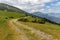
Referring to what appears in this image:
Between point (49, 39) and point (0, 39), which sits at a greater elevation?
point (49, 39)

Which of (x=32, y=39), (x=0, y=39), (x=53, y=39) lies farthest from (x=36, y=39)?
(x=0, y=39)

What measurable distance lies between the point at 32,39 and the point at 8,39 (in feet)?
30.6

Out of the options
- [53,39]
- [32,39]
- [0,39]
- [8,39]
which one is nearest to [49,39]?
[53,39]

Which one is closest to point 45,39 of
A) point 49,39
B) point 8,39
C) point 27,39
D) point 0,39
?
point 49,39

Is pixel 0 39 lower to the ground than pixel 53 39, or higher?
lower

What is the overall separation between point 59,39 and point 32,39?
4.83 meters

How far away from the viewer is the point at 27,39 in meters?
38.7

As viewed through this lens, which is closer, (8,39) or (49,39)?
(49,39)

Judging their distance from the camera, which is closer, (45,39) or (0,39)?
(45,39)

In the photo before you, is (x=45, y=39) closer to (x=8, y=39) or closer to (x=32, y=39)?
(x=32, y=39)

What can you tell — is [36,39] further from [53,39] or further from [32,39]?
[53,39]

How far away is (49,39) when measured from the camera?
3681 centimetres

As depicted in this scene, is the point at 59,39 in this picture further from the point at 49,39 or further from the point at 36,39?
the point at 36,39

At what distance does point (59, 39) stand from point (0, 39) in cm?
1675
